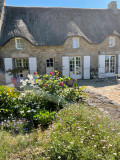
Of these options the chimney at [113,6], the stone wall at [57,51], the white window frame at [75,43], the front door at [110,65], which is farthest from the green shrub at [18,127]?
the chimney at [113,6]

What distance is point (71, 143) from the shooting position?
1812 millimetres

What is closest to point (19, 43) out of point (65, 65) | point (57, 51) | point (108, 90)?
point (57, 51)

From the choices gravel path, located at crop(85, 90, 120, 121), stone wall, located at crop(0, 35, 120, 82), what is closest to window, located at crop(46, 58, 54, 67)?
stone wall, located at crop(0, 35, 120, 82)

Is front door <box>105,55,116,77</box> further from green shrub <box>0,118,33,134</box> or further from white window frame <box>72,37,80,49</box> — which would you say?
green shrub <box>0,118,33,134</box>

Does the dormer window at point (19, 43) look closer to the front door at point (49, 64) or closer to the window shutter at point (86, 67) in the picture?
the front door at point (49, 64)

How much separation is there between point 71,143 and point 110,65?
11091 mm

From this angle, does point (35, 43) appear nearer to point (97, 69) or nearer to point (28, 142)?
point (97, 69)

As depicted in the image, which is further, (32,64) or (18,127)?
(32,64)

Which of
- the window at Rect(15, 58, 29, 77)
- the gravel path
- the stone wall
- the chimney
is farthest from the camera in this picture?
the chimney

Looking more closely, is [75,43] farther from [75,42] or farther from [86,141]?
[86,141]

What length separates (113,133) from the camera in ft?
6.81

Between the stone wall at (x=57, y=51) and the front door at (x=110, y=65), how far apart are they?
19.1 inches

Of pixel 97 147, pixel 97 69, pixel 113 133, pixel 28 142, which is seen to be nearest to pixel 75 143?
pixel 97 147

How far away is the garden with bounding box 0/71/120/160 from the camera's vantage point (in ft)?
5.98
